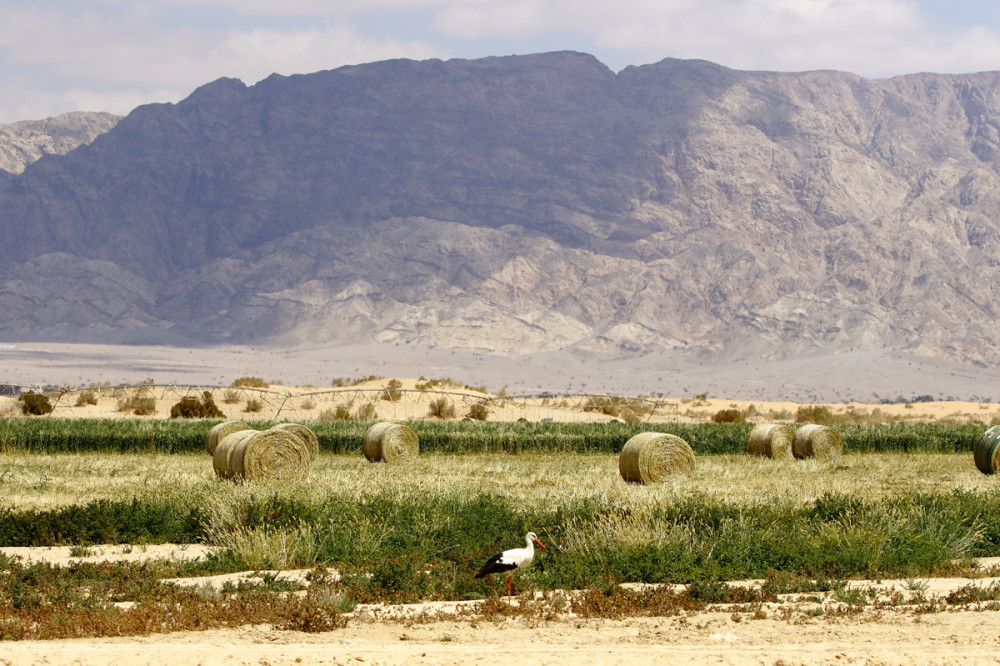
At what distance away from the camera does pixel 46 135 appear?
181500mm

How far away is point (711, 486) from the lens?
2616 cm

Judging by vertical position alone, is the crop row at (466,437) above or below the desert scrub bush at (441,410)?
above

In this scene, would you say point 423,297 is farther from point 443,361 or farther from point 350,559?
point 350,559

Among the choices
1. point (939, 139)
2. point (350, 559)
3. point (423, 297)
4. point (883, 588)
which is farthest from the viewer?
point (939, 139)

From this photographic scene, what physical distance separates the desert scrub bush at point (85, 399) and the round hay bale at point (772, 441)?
119 ft

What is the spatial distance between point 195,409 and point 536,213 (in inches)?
3678

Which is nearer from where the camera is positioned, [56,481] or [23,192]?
[56,481]

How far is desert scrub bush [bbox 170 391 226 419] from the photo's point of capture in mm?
55188

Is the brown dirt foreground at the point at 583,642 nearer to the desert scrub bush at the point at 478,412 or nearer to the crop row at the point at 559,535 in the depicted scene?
the crop row at the point at 559,535

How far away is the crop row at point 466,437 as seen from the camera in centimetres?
3866

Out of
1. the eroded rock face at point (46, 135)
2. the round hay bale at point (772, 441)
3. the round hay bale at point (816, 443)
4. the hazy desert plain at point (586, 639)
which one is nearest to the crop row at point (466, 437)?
the round hay bale at point (772, 441)

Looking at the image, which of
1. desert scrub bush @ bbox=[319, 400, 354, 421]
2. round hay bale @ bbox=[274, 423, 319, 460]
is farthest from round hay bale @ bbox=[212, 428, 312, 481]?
desert scrub bush @ bbox=[319, 400, 354, 421]

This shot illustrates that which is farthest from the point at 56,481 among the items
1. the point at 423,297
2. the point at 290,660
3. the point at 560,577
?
the point at 423,297

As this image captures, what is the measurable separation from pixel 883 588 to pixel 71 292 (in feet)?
445
